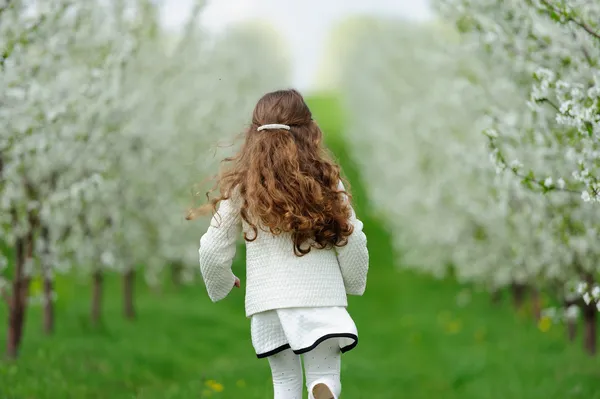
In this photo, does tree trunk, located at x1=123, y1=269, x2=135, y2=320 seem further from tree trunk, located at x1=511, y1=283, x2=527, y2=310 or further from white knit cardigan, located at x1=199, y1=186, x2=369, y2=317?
white knit cardigan, located at x1=199, y1=186, x2=369, y2=317

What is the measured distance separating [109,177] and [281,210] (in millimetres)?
5517

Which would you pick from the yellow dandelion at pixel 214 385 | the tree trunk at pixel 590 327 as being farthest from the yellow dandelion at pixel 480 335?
the yellow dandelion at pixel 214 385

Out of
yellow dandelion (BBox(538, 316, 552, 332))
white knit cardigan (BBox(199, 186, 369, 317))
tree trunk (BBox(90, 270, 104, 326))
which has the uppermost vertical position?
white knit cardigan (BBox(199, 186, 369, 317))

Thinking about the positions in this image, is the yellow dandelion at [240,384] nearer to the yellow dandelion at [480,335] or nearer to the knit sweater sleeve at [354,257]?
the knit sweater sleeve at [354,257]

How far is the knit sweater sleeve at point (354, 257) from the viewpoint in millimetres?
4250

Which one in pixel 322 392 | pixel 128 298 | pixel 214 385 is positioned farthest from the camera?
pixel 128 298

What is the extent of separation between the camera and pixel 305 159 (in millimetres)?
4219

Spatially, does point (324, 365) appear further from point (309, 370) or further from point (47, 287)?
point (47, 287)

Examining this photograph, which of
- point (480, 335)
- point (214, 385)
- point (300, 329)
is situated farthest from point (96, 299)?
point (300, 329)

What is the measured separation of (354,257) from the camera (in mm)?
4301

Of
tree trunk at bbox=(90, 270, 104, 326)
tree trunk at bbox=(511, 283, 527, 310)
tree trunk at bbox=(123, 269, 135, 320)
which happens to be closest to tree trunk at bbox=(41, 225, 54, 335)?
tree trunk at bbox=(90, 270, 104, 326)

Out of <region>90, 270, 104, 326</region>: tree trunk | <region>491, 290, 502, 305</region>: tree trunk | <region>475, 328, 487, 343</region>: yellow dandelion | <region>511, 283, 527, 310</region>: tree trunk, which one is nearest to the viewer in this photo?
<region>90, 270, 104, 326</region>: tree trunk

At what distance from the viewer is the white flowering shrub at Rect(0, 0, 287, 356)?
21.6 feet

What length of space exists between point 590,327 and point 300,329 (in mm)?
5971
